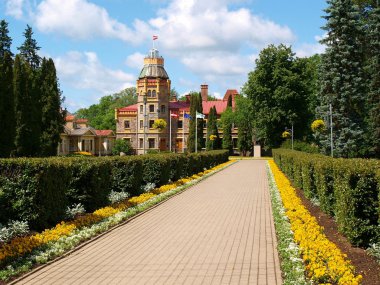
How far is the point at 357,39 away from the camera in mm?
39969

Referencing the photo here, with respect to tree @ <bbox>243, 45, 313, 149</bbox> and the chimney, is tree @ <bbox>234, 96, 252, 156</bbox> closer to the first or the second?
tree @ <bbox>243, 45, 313, 149</bbox>

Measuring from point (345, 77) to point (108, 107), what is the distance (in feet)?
264

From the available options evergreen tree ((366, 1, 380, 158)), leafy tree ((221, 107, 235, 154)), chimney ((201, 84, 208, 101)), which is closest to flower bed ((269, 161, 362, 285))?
evergreen tree ((366, 1, 380, 158))

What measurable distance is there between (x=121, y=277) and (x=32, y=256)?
6.73 ft

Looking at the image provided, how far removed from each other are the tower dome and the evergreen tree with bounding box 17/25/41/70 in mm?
19653

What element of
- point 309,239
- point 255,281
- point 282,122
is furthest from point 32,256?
point 282,122

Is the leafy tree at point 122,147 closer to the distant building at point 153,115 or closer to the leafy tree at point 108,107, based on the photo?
the distant building at point 153,115

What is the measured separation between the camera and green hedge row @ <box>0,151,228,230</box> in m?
9.70

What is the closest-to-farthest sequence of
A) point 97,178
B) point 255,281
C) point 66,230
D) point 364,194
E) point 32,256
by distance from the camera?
point 255,281, point 32,256, point 364,194, point 66,230, point 97,178

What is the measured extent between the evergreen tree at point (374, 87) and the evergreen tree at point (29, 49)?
39.0m

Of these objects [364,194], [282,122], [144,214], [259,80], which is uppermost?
[259,80]

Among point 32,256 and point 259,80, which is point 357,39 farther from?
point 32,256

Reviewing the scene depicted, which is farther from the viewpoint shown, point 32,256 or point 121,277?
point 32,256

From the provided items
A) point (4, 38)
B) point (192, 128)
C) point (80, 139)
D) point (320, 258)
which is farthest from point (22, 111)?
point (192, 128)
